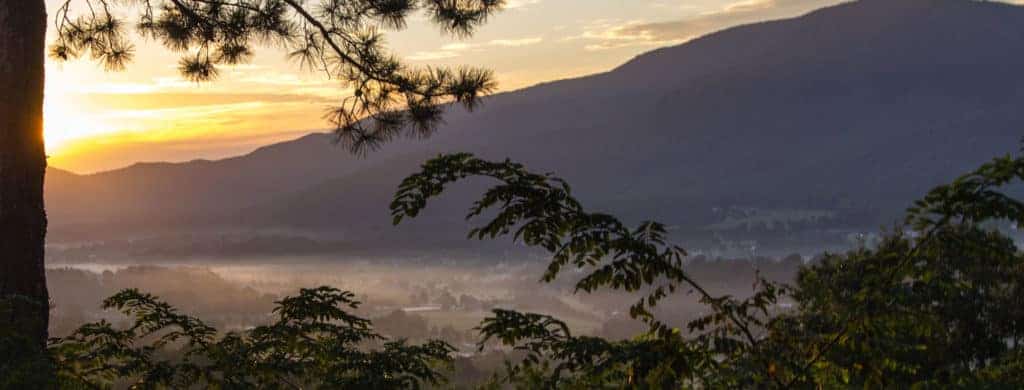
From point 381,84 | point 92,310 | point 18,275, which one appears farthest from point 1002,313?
point 92,310

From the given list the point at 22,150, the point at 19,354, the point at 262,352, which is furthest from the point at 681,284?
the point at 22,150

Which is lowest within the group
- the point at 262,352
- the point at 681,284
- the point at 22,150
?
the point at 262,352

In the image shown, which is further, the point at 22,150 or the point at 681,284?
the point at 22,150

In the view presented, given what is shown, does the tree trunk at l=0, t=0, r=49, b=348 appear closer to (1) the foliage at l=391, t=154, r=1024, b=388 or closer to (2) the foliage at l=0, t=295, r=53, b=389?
(2) the foliage at l=0, t=295, r=53, b=389

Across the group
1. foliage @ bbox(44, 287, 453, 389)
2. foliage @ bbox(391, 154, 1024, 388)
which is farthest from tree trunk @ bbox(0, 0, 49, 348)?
foliage @ bbox(391, 154, 1024, 388)

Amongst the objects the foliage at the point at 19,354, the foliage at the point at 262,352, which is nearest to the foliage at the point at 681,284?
the foliage at the point at 262,352

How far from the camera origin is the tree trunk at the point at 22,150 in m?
7.73

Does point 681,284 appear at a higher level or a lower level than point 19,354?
higher

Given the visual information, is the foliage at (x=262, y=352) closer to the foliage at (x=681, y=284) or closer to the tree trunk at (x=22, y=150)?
the foliage at (x=681, y=284)

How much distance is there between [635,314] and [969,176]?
1.52 meters

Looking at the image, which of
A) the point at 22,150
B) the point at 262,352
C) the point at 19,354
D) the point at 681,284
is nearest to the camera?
the point at 681,284

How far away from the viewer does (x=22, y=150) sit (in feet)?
25.9

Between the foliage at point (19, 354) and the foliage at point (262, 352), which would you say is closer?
the foliage at point (19, 354)

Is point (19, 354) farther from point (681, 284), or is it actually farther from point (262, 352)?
point (681, 284)
